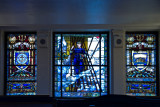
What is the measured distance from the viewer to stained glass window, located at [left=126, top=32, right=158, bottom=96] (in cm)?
593

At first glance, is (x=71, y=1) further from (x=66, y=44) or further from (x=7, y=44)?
(x=7, y=44)

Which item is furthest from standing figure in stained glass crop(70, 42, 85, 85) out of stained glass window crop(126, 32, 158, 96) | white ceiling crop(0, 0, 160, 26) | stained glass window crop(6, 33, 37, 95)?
white ceiling crop(0, 0, 160, 26)

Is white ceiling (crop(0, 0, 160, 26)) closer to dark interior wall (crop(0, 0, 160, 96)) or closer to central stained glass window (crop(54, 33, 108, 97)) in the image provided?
dark interior wall (crop(0, 0, 160, 96))

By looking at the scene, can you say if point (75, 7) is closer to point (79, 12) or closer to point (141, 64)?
point (79, 12)

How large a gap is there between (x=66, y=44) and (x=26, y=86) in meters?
1.76

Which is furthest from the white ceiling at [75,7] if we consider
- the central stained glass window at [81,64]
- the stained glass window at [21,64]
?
the stained glass window at [21,64]

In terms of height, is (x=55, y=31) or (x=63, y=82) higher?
(x=55, y=31)

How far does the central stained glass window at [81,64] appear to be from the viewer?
590 cm

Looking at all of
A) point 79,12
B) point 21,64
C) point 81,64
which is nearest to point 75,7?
point 79,12

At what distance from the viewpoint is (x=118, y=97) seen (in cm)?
93

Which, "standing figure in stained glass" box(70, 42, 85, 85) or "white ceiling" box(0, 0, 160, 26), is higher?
"white ceiling" box(0, 0, 160, 26)

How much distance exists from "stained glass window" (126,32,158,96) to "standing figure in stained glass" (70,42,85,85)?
1362mm

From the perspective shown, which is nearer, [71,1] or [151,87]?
[71,1]

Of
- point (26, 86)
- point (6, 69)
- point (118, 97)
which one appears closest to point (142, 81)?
point (26, 86)
